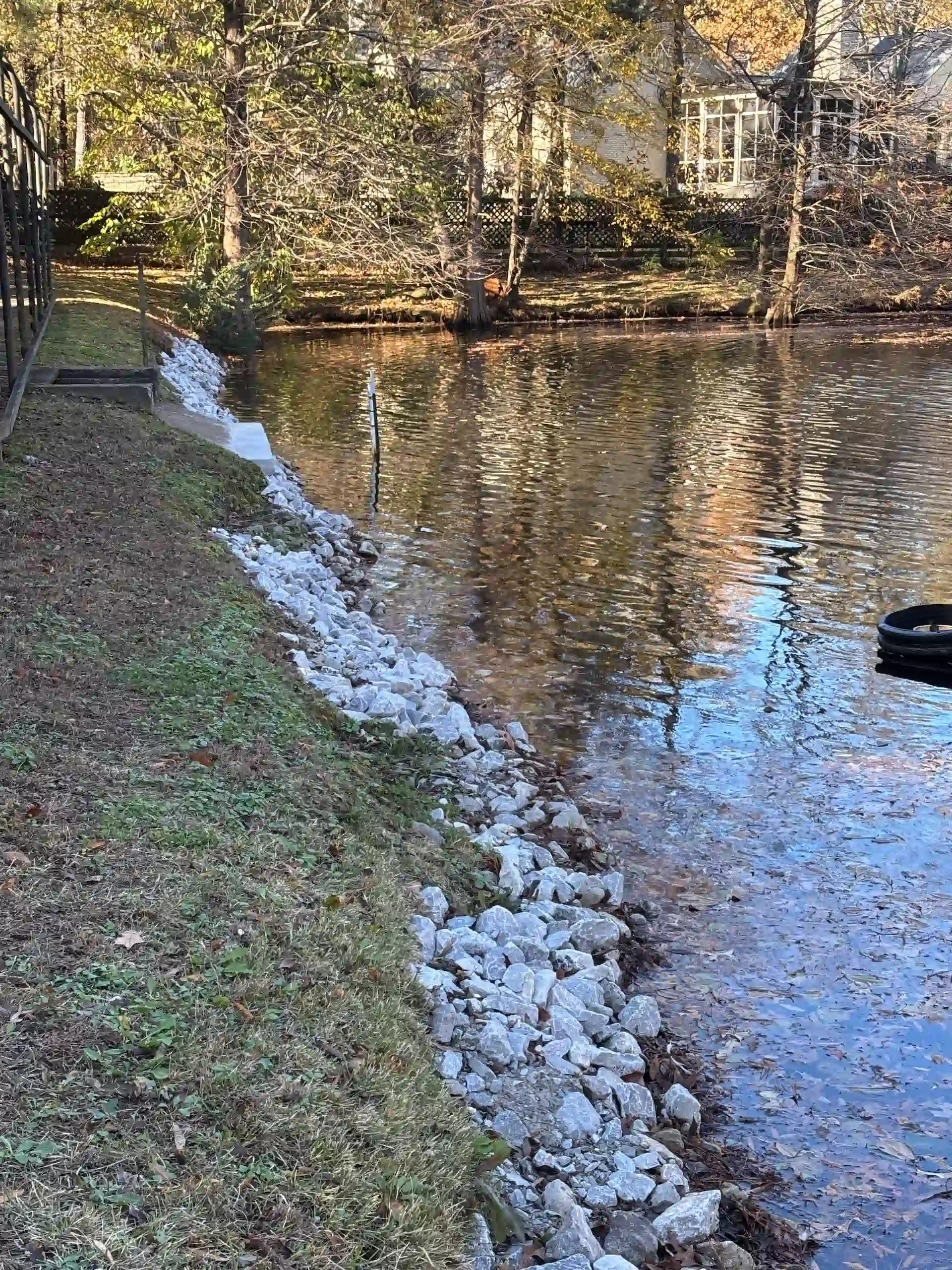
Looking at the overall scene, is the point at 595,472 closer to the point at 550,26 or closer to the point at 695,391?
the point at 695,391

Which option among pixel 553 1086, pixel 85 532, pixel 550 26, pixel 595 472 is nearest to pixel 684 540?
pixel 595 472

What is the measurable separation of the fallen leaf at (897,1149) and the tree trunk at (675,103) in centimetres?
3434

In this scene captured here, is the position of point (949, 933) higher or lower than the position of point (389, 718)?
lower

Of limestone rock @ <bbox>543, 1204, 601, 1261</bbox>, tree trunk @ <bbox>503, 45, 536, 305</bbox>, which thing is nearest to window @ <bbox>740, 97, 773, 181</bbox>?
tree trunk @ <bbox>503, 45, 536, 305</bbox>


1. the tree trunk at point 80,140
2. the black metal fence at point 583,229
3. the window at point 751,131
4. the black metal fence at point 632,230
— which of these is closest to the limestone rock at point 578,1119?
the black metal fence at point 583,229

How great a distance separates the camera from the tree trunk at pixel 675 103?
36031 millimetres

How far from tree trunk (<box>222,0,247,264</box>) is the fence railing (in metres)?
5.38

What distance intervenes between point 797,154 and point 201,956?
30.7 metres

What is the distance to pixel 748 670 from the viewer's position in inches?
385

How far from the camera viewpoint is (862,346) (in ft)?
94.9

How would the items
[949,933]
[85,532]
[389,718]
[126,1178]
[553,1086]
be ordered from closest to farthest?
[126,1178] → [553,1086] → [949,933] → [389,718] → [85,532]

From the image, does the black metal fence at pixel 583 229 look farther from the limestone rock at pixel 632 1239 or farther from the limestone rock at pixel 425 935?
the limestone rock at pixel 632 1239

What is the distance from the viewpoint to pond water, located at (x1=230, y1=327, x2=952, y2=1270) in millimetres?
5023

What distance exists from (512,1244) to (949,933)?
3237 millimetres
